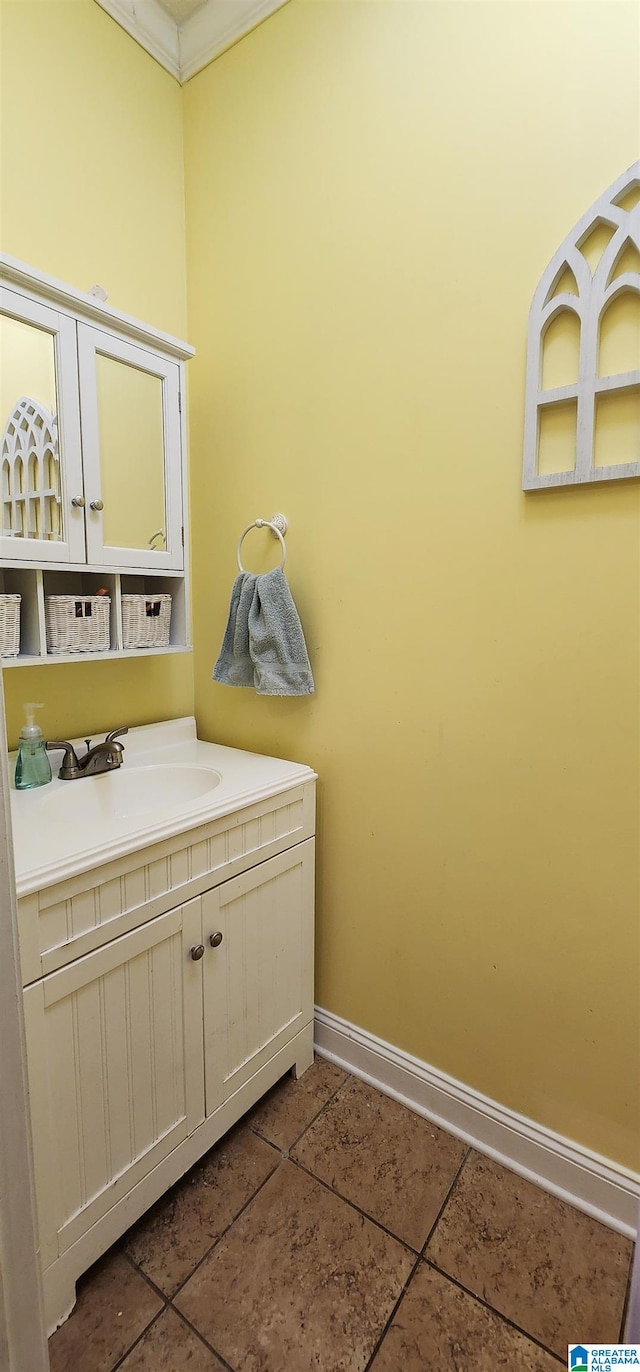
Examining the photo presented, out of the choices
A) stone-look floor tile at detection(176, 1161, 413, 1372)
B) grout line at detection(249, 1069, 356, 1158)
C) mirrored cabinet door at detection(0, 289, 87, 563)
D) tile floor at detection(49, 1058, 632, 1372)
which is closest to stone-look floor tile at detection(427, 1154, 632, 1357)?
tile floor at detection(49, 1058, 632, 1372)

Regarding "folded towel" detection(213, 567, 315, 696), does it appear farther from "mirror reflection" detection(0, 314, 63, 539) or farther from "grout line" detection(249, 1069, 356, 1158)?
"grout line" detection(249, 1069, 356, 1158)

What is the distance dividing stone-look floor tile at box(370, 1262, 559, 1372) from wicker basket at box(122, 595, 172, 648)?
135 centimetres

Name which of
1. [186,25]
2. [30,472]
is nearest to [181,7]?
[186,25]

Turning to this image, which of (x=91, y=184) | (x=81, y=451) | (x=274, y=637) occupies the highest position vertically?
(x=91, y=184)

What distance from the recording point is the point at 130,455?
52.6 inches

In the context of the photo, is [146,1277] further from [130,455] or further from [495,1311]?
[130,455]

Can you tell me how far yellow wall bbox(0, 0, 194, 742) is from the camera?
4.07 feet

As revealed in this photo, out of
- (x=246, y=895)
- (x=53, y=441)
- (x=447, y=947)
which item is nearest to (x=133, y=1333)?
(x=246, y=895)

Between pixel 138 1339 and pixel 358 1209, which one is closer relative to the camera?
pixel 138 1339

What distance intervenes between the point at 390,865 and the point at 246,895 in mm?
352

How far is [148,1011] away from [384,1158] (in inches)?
25.7
